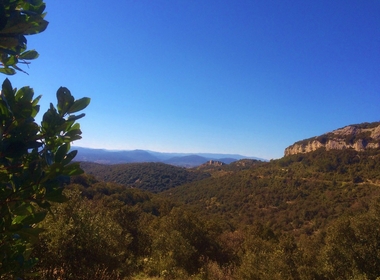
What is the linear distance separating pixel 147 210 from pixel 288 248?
27870 millimetres

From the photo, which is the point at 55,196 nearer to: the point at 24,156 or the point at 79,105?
the point at 24,156

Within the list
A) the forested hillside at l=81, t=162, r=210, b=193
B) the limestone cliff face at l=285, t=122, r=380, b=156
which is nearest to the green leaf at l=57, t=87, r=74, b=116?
the limestone cliff face at l=285, t=122, r=380, b=156

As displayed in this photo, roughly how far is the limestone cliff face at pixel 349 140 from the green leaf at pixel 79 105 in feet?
267

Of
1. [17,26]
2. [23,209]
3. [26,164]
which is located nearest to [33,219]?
[23,209]

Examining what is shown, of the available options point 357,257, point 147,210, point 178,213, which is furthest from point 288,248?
point 147,210

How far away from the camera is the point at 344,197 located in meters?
48.0

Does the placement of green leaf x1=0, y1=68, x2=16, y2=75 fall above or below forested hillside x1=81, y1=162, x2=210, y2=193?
above

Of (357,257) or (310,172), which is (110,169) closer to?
(310,172)

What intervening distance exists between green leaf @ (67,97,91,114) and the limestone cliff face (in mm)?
81229

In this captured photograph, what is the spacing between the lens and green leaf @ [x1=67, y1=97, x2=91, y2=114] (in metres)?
1.36

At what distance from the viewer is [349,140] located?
76188 millimetres

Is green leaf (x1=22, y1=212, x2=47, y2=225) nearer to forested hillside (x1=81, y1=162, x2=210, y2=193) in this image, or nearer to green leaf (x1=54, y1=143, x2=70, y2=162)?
green leaf (x1=54, y1=143, x2=70, y2=162)

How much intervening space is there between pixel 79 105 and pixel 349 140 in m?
90.3

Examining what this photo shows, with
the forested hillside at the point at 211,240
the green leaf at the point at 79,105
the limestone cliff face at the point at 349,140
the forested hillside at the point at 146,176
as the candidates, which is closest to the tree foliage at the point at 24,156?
the green leaf at the point at 79,105
